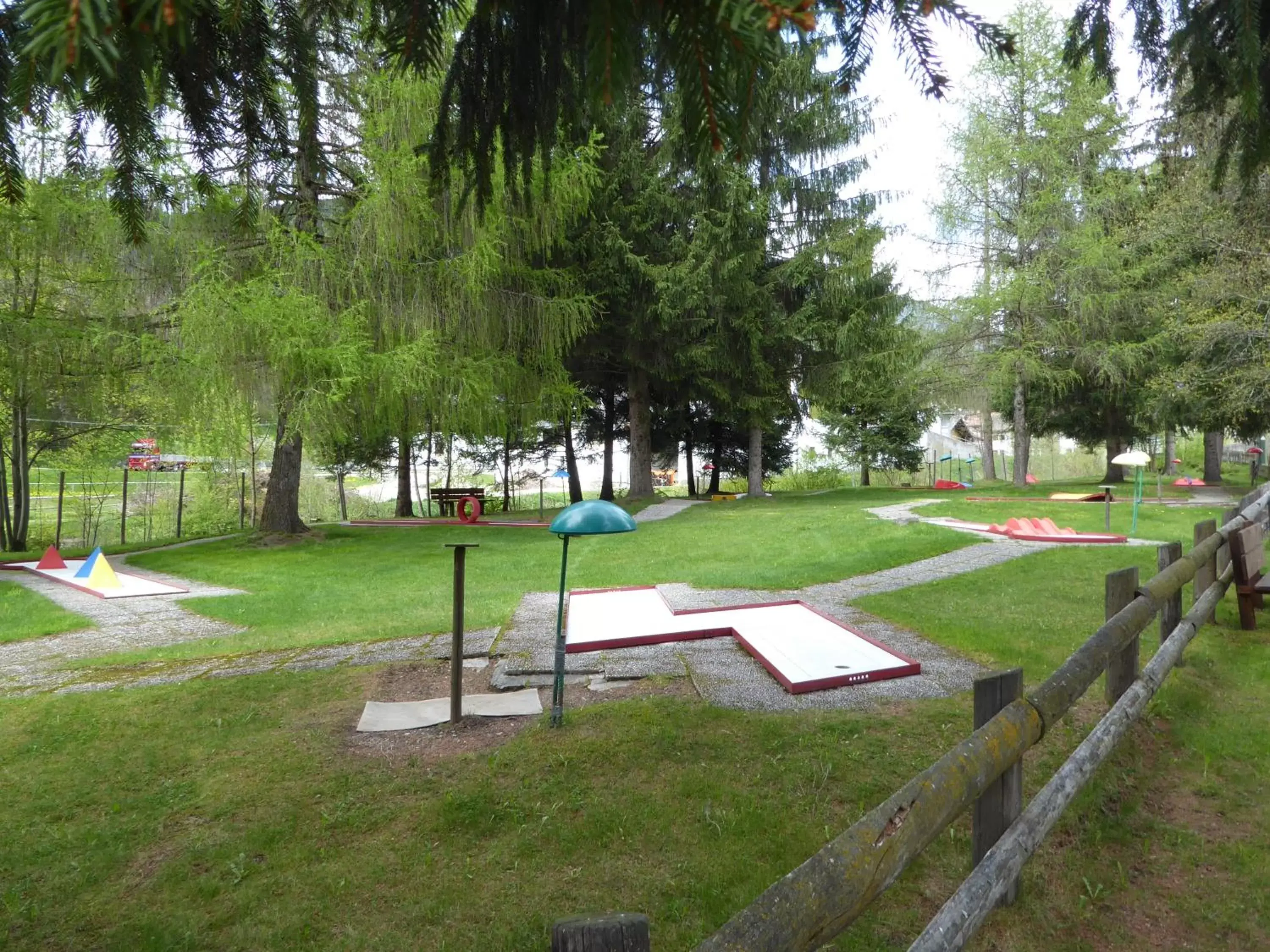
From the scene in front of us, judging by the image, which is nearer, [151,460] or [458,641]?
[458,641]

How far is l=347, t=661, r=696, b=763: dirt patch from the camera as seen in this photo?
384cm

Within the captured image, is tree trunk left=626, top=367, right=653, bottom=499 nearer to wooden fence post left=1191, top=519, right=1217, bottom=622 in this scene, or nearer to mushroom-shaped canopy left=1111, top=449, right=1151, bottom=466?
mushroom-shaped canopy left=1111, top=449, right=1151, bottom=466

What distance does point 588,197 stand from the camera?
13.4 meters

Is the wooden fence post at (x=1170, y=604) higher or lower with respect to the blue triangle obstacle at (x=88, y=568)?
higher

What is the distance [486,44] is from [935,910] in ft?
11.2

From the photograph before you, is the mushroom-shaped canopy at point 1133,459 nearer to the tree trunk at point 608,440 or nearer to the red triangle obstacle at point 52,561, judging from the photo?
the tree trunk at point 608,440

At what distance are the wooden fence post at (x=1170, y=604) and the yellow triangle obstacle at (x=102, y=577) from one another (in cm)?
1104

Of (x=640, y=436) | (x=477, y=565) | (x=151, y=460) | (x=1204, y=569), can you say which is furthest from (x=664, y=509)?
(x=151, y=460)

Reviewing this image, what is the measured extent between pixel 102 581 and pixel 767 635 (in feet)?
28.6

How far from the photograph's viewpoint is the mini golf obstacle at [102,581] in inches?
359

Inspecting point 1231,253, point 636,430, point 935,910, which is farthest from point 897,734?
point 636,430

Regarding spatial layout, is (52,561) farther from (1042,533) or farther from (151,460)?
(1042,533)

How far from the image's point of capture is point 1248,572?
5.99 m

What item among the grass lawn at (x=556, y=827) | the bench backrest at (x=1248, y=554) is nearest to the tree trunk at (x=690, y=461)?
the bench backrest at (x=1248, y=554)
